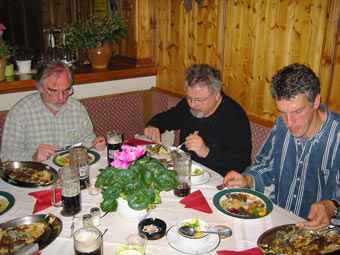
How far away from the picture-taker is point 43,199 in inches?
63.2

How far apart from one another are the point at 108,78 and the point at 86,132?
1.10 m

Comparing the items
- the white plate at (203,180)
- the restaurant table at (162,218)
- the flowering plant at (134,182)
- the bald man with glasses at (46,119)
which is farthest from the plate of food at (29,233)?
the bald man with glasses at (46,119)

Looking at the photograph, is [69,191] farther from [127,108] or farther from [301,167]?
[127,108]

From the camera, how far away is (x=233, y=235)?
1.38 m

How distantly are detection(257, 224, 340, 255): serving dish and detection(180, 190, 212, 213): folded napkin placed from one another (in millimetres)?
304

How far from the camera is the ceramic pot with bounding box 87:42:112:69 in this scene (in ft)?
11.7

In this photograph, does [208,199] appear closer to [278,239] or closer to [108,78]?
[278,239]

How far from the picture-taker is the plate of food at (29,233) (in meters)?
1.24

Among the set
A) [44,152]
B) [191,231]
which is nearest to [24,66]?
[44,152]

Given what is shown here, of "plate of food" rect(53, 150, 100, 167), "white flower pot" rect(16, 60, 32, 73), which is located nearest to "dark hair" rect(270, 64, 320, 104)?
"plate of food" rect(53, 150, 100, 167)

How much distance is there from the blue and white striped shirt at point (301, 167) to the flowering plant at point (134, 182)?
0.75m

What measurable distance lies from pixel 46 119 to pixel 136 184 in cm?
146

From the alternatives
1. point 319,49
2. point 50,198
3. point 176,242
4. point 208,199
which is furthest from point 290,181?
point 50,198

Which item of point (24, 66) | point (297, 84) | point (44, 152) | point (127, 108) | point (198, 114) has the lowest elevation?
point (127, 108)
